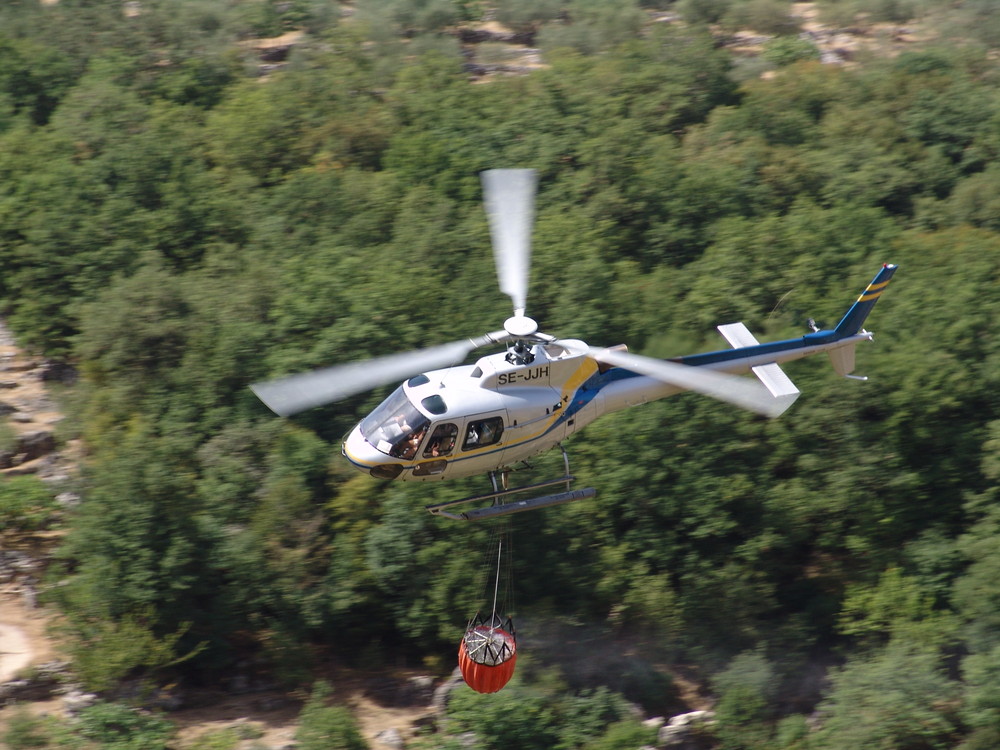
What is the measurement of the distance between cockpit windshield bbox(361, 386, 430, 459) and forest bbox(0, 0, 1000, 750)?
21.3 feet

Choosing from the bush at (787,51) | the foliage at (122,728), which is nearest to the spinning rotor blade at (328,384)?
the foliage at (122,728)

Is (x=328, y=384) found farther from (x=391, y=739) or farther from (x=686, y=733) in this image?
(x=686, y=733)

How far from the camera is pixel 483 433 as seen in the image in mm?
15797

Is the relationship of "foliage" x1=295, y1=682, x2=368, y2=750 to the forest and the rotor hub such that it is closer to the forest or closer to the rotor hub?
the forest

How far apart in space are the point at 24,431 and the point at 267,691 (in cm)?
830

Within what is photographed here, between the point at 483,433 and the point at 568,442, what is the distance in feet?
25.7

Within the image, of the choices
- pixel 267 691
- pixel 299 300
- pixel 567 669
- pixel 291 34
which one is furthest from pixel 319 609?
pixel 291 34

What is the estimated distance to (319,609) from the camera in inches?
871

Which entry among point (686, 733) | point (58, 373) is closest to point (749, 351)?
point (686, 733)

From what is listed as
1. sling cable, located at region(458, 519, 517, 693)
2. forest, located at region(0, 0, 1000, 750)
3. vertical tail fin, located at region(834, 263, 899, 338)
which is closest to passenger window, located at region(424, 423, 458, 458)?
sling cable, located at region(458, 519, 517, 693)

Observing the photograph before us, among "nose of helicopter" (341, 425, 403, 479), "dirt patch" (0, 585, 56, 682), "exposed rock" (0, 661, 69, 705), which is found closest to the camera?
"nose of helicopter" (341, 425, 403, 479)

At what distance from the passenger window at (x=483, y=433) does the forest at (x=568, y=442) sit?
20.7ft

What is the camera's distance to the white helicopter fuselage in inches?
611

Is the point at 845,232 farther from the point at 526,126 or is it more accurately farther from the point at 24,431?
the point at 24,431
